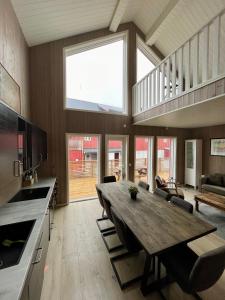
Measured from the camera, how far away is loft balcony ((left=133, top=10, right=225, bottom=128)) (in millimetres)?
2215

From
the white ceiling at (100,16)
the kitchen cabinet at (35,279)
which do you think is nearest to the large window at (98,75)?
the white ceiling at (100,16)

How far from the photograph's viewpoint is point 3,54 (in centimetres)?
207

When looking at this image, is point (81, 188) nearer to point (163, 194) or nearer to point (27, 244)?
point (163, 194)

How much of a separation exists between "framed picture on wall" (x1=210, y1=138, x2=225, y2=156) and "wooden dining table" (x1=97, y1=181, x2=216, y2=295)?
3977mm

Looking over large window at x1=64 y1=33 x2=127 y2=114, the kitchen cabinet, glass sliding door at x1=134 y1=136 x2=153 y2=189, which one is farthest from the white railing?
the kitchen cabinet

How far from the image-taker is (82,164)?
4707mm

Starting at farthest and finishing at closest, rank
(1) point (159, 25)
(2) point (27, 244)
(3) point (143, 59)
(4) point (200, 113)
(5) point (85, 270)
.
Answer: (3) point (143, 59)
(1) point (159, 25)
(4) point (200, 113)
(5) point (85, 270)
(2) point (27, 244)

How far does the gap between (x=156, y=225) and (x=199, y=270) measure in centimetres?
60

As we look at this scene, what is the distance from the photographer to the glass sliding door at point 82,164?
4492mm

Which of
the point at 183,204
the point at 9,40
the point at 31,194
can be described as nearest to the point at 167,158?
the point at 183,204

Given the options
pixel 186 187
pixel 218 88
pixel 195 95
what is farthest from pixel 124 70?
pixel 186 187

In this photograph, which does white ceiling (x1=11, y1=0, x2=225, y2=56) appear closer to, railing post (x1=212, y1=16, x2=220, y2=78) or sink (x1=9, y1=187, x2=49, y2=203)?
railing post (x1=212, y1=16, x2=220, y2=78)

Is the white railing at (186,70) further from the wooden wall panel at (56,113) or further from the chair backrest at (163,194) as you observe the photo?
the chair backrest at (163,194)

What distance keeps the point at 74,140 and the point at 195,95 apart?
3277 mm
